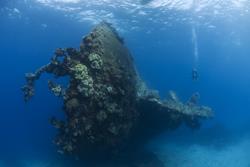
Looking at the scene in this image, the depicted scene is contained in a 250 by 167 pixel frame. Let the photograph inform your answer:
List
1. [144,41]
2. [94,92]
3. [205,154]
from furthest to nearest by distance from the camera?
[144,41] → [205,154] → [94,92]

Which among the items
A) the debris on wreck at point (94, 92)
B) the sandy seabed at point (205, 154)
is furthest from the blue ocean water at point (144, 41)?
the debris on wreck at point (94, 92)

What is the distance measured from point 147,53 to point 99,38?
3934 cm

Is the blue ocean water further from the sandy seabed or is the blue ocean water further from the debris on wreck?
the debris on wreck

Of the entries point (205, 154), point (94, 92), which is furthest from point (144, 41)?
point (94, 92)

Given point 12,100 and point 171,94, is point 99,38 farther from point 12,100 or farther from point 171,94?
point 12,100

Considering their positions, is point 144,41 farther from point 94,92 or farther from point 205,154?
point 94,92

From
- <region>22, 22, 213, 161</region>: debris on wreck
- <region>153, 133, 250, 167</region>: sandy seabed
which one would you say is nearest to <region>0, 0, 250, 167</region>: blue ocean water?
<region>153, 133, 250, 167</region>: sandy seabed

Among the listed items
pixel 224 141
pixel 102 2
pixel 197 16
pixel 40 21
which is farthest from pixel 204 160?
pixel 40 21

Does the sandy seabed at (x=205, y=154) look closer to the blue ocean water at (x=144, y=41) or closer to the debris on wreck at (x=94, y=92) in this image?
the blue ocean water at (x=144, y=41)

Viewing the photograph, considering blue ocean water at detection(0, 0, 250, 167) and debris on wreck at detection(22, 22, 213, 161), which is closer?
debris on wreck at detection(22, 22, 213, 161)

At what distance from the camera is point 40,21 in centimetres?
3500

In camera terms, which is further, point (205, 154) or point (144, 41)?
point (144, 41)

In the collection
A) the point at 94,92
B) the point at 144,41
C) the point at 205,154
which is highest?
the point at 144,41

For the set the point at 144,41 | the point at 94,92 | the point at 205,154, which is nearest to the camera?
the point at 94,92
